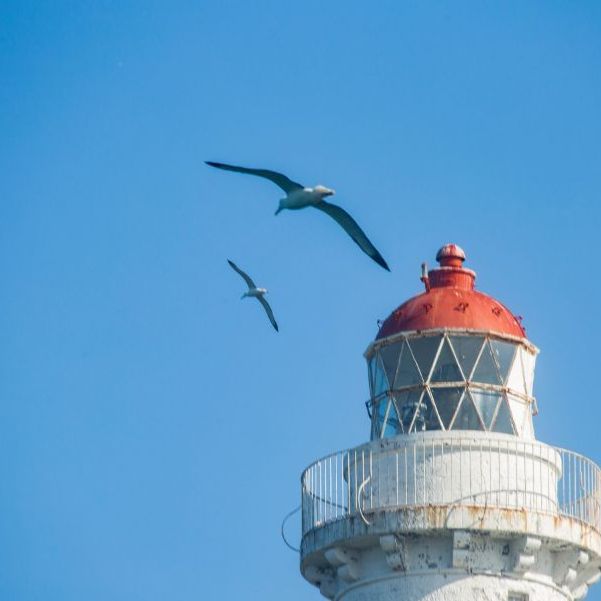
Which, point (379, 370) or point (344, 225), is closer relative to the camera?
point (344, 225)

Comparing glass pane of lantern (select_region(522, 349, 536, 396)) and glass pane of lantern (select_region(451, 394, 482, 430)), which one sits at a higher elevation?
glass pane of lantern (select_region(522, 349, 536, 396))

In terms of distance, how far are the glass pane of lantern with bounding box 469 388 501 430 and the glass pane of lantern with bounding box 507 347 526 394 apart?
1.03 feet

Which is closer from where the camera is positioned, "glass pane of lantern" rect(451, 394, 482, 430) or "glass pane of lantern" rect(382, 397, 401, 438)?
"glass pane of lantern" rect(451, 394, 482, 430)

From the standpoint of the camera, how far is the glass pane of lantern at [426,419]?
167ft

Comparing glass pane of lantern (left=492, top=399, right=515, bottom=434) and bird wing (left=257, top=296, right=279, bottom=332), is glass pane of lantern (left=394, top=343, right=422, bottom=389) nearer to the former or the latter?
glass pane of lantern (left=492, top=399, right=515, bottom=434)

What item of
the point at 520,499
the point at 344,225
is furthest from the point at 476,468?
the point at 344,225

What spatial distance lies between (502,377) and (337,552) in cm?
340

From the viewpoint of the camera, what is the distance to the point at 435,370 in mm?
51188

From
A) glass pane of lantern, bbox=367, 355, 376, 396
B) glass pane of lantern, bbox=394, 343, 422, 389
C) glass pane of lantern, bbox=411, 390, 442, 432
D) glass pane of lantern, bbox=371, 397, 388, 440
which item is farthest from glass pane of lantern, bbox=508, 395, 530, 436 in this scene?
glass pane of lantern, bbox=367, 355, 376, 396

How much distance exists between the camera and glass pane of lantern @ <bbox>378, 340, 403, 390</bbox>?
51531 mm

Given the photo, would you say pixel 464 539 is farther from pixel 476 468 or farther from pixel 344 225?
pixel 344 225

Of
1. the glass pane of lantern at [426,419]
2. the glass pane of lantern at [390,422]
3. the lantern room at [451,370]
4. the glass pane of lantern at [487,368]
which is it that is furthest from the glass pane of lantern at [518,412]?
the glass pane of lantern at [390,422]

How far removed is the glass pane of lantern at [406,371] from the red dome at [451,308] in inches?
13.9

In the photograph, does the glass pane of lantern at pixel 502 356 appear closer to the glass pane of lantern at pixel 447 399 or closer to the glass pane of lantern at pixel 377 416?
the glass pane of lantern at pixel 447 399
